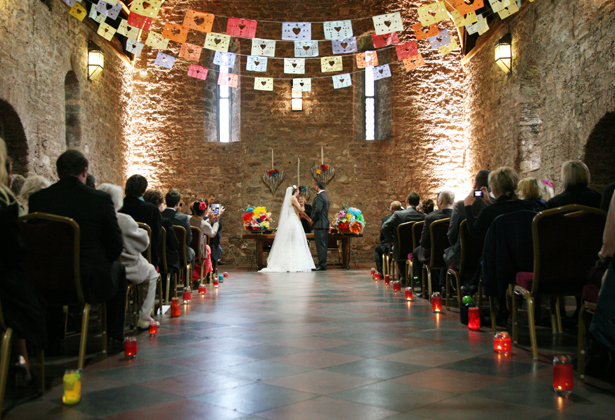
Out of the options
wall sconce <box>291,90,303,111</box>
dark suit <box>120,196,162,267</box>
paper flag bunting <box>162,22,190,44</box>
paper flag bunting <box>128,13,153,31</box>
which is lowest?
dark suit <box>120,196,162,267</box>

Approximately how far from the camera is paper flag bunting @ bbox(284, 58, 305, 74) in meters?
11.1

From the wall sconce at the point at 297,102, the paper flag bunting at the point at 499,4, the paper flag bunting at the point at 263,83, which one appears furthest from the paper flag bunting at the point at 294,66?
the paper flag bunting at the point at 499,4

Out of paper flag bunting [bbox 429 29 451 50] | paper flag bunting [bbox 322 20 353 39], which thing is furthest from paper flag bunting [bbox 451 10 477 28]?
paper flag bunting [bbox 322 20 353 39]

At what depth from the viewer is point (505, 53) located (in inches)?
401

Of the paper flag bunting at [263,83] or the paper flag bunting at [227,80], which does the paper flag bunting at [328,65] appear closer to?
the paper flag bunting at [263,83]

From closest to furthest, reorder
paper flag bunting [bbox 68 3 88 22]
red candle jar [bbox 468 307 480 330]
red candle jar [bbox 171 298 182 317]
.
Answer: red candle jar [bbox 468 307 480 330] < red candle jar [bbox 171 298 182 317] < paper flag bunting [bbox 68 3 88 22]

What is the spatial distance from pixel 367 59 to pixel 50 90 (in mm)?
6466

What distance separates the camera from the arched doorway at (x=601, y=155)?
744 cm

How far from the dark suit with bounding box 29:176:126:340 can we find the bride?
6964 mm

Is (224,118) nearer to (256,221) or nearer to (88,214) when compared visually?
(256,221)

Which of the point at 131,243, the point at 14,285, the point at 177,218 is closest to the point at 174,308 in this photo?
the point at 131,243

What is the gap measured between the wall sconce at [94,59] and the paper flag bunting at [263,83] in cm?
305

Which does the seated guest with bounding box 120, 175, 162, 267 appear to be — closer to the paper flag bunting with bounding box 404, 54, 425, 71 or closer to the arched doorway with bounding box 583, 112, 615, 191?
the arched doorway with bounding box 583, 112, 615, 191

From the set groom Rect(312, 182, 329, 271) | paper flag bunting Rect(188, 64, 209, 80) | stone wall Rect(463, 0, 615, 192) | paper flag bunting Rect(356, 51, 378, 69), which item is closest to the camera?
stone wall Rect(463, 0, 615, 192)
